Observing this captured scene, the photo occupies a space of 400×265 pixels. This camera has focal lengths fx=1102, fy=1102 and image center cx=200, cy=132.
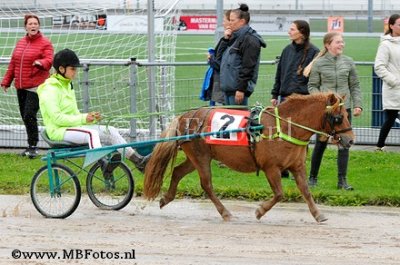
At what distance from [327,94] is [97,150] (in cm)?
225

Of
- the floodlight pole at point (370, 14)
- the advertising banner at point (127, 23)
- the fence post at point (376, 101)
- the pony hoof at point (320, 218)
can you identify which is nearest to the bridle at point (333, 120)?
the pony hoof at point (320, 218)

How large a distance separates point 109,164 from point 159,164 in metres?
0.58

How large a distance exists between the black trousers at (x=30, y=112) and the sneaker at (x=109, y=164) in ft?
11.0

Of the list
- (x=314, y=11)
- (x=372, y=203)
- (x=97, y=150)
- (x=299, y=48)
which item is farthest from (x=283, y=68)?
(x=314, y=11)

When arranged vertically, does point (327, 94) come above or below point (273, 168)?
above

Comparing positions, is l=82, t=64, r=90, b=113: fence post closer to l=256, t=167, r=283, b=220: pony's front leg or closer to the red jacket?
the red jacket

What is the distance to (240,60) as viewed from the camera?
492 inches

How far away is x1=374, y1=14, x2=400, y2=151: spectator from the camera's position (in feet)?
44.0

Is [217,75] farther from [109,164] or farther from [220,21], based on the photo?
[220,21]

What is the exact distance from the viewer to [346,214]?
10812 millimetres

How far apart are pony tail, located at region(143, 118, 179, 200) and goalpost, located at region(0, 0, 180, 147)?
1.86 metres

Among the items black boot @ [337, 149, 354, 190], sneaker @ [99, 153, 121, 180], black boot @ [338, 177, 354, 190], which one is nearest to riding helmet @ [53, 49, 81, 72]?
sneaker @ [99, 153, 121, 180]

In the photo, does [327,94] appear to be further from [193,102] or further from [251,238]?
[193,102]

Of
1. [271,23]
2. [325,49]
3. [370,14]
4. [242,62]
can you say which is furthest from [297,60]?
[271,23]
